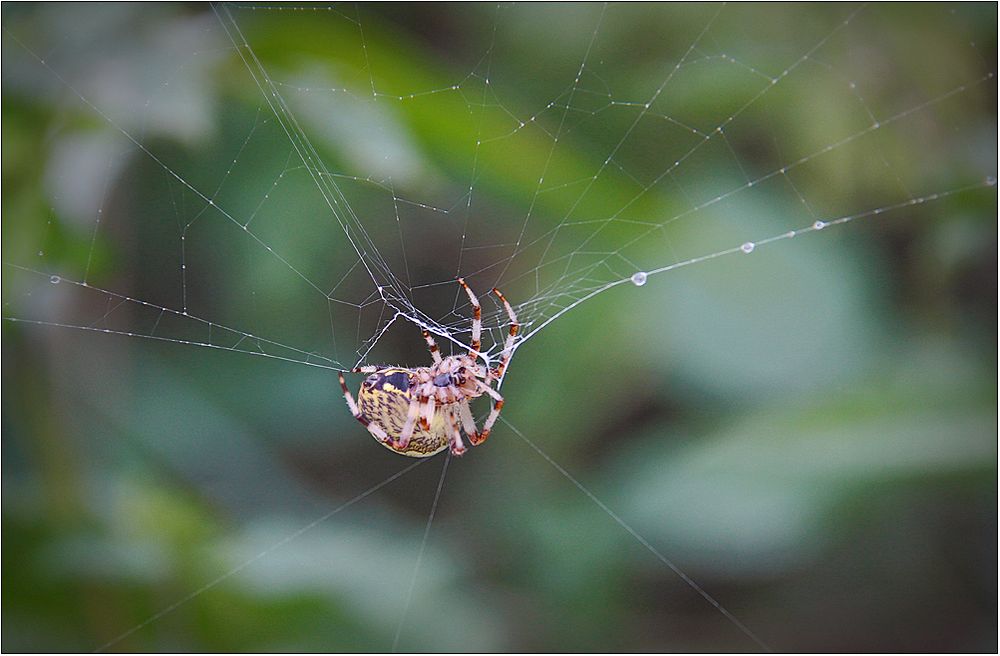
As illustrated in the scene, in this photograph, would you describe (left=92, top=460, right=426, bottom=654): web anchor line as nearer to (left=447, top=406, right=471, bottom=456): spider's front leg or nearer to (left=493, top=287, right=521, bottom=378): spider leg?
(left=447, top=406, right=471, bottom=456): spider's front leg

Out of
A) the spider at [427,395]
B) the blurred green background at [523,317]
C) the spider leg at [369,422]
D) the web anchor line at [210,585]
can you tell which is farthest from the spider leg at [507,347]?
the web anchor line at [210,585]

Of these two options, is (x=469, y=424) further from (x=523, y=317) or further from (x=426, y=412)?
(x=523, y=317)

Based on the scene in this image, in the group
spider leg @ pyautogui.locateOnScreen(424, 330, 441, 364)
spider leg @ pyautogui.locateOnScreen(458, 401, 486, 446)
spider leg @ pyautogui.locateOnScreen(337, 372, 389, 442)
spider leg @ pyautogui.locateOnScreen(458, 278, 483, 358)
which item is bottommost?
spider leg @ pyautogui.locateOnScreen(337, 372, 389, 442)

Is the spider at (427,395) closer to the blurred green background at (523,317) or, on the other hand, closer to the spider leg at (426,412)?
the spider leg at (426,412)

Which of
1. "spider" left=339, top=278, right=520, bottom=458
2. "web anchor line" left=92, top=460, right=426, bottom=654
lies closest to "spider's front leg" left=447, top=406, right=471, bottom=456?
"spider" left=339, top=278, right=520, bottom=458

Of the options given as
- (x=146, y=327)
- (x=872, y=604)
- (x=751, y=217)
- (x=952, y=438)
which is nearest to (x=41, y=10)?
(x=146, y=327)

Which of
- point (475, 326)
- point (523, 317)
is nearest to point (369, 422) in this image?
point (475, 326)
